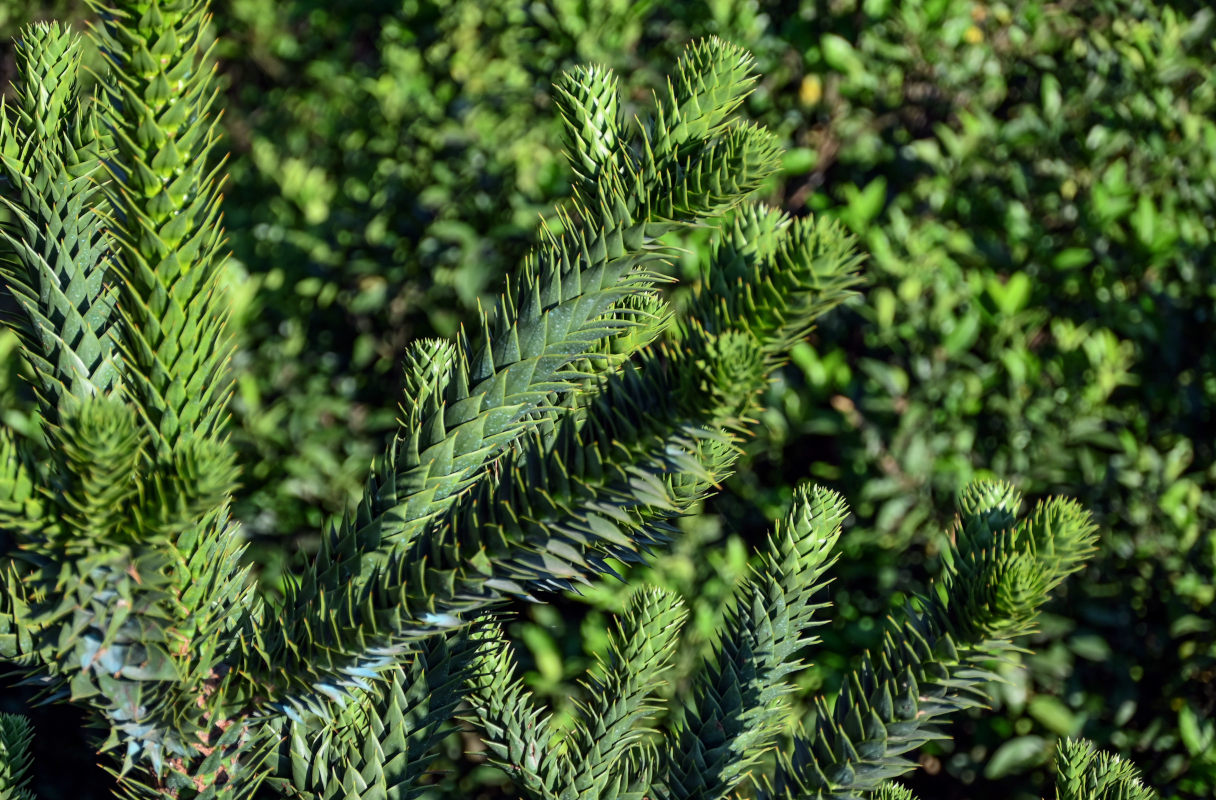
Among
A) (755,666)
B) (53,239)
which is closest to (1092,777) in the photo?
(755,666)

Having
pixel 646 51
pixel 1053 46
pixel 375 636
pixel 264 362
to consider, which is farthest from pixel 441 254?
pixel 375 636

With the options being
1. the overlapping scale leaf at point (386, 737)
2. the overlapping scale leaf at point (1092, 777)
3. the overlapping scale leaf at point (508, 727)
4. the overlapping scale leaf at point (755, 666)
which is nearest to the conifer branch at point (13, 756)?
the overlapping scale leaf at point (386, 737)

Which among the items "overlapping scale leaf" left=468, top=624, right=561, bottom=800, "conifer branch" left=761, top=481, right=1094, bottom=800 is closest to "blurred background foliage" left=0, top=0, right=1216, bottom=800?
"overlapping scale leaf" left=468, top=624, right=561, bottom=800

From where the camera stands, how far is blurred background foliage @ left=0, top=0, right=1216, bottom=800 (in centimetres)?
285

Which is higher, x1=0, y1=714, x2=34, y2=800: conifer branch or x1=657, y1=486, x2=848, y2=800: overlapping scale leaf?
x1=0, y1=714, x2=34, y2=800: conifer branch

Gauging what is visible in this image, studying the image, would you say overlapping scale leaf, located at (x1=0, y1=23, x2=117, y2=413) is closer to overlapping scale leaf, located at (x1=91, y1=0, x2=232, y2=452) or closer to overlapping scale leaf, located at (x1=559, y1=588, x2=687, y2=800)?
overlapping scale leaf, located at (x1=91, y1=0, x2=232, y2=452)

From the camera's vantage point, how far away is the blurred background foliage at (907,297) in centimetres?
285

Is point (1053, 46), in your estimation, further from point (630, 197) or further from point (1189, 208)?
→ point (630, 197)

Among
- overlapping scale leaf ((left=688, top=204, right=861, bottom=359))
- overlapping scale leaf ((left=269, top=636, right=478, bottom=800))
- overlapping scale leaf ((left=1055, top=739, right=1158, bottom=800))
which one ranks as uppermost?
overlapping scale leaf ((left=688, top=204, right=861, bottom=359))

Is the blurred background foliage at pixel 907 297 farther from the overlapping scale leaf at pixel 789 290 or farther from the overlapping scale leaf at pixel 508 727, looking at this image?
the overlapping scale leaf at pixel 789 290

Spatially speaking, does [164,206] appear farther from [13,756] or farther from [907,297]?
[907,297]

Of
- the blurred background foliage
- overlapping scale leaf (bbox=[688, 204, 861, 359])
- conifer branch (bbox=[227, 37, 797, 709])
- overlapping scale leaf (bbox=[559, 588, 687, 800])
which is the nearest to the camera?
overlapping scale leaf (bbox=[688, 204, 861, 359])

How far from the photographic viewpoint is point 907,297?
3.03m

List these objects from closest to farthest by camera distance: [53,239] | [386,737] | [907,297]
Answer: [53,239], [386,737], [907,297]
